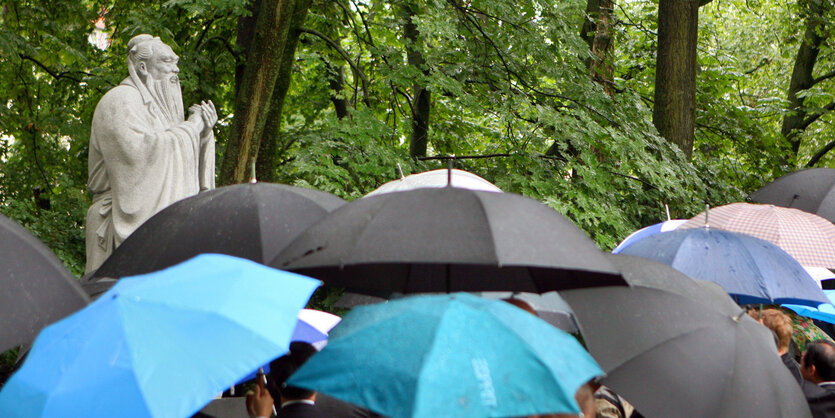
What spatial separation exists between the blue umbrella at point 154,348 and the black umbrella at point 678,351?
1532 mm

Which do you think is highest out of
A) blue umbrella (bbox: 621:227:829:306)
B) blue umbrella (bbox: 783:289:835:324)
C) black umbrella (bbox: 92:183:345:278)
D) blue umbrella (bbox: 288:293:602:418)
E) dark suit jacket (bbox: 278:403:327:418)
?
black umbrella (bbox: 92:183:345:278)

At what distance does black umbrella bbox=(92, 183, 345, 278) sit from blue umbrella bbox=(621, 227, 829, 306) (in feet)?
5.86

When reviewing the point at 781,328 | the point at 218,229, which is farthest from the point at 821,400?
the point at 218,229

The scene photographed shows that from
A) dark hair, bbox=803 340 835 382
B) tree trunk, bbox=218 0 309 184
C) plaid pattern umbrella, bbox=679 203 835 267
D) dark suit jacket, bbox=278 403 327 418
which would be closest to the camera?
dark suit jacket, bbox=278 403 327 418

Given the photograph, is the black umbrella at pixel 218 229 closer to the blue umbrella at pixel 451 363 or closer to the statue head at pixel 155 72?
the blue umbrella at pixel 451 363

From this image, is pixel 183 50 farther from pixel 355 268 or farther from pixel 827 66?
pixel 827 66

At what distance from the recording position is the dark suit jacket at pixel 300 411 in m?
3.71

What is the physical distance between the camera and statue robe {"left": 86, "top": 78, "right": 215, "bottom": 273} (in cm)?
591

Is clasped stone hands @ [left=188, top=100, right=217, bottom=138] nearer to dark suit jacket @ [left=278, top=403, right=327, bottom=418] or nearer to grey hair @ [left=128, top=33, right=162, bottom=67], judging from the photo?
grey hair @ [left=128, top=33, right=162, bottom=67]

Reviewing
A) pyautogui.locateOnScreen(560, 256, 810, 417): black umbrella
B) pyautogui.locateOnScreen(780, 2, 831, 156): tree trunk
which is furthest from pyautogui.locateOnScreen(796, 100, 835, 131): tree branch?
pyautogui.locateOnScreen(560, 256, 810, 417): black umbrella

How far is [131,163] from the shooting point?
19.4ft

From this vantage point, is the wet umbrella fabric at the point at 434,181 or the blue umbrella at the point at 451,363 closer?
the blue umbrella at the point at 451,363

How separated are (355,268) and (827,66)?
1708cm

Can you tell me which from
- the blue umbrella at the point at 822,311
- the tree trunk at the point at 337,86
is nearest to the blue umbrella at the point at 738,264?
the blue umbrella at the point at 822,311
